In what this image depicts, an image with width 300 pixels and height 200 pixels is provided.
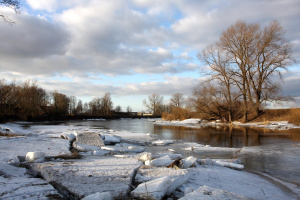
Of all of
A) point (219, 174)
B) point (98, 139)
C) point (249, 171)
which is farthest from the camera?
point (98, 139)

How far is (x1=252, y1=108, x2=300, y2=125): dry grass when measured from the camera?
25.0m

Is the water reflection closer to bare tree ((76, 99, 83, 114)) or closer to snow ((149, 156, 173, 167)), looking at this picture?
snow ((149, 156, 173, 167))

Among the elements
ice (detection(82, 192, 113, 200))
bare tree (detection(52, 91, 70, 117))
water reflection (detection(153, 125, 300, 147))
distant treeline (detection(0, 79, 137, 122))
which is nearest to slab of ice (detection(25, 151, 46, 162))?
ice (detection(82, 192, 113, 200))

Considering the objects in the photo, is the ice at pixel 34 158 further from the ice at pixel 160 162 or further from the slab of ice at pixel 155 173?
the ice at pixel 160 162

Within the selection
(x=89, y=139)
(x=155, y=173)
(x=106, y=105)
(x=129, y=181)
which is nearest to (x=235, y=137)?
(x=89, y=139)

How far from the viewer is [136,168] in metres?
4.89

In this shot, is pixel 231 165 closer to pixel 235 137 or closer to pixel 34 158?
pixel 34 158

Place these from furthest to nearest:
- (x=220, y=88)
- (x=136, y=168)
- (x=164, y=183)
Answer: (x=220, y=88), (x=136, y=168), (x=164, y=183)

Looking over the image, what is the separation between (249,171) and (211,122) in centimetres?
2670

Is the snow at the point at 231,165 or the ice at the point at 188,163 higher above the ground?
the ice at the point at 188,163

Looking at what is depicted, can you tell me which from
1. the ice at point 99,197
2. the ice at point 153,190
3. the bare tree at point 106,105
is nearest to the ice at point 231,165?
the ice at point 153,190

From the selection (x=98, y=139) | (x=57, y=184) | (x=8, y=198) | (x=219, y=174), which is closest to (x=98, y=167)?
(x=57, y=184)

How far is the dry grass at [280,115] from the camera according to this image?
81.9 feet

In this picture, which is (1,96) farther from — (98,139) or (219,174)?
(219,174)
